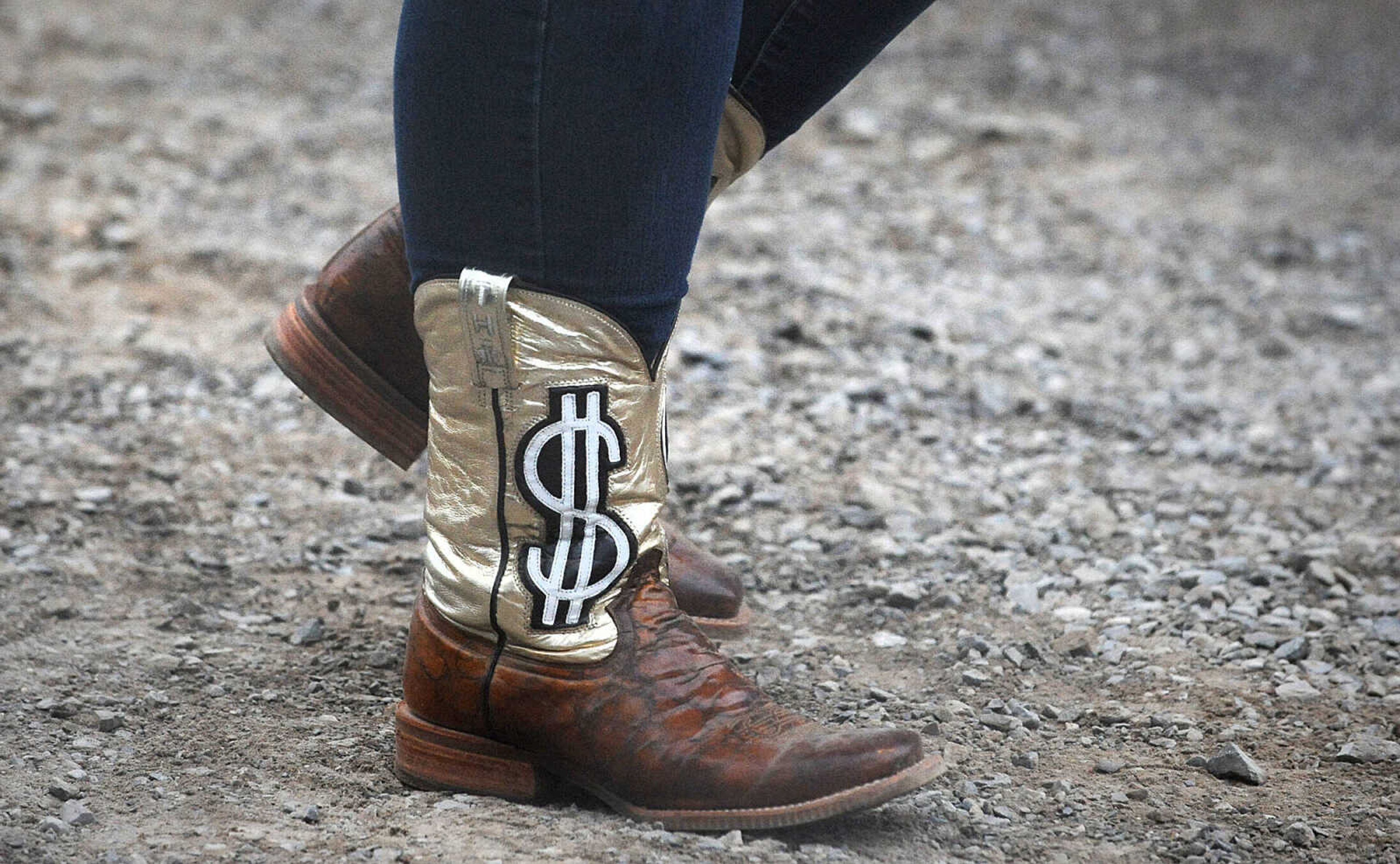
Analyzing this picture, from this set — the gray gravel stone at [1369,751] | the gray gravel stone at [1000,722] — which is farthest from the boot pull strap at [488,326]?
the gray gravel stone at [1369,751]

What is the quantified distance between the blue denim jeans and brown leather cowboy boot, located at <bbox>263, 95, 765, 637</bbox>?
1.04 feet

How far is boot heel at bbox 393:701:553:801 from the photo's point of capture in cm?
125

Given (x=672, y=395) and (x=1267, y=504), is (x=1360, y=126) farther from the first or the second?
(x=672, y=395)

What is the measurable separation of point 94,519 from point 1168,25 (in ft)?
16.1

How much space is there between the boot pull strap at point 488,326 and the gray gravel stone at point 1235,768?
824mm

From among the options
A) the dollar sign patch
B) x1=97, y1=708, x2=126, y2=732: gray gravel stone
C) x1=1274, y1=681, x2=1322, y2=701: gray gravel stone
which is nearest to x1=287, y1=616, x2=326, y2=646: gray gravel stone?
x1=97, y1=708, x2=126, y2=732: gray gravel stone

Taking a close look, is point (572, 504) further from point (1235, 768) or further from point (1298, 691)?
point (1298, 691)

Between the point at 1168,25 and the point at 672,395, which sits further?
the point at 1168,25

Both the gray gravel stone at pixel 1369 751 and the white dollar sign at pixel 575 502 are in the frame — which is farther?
the gray gravel stone at pixel 1369 751

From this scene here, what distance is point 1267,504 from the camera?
7.05 ft

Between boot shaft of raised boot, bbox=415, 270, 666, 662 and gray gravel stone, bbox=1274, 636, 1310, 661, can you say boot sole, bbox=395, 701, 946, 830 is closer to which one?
boot shaft of raised boot, bbox=415, 270, 666, 662

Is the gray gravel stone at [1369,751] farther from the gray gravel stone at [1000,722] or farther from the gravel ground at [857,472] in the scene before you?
the gray gravel stone at [1000,722]

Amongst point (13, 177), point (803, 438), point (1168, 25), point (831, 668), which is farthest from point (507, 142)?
point (1168, 25)

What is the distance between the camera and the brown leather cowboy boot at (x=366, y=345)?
147cm
